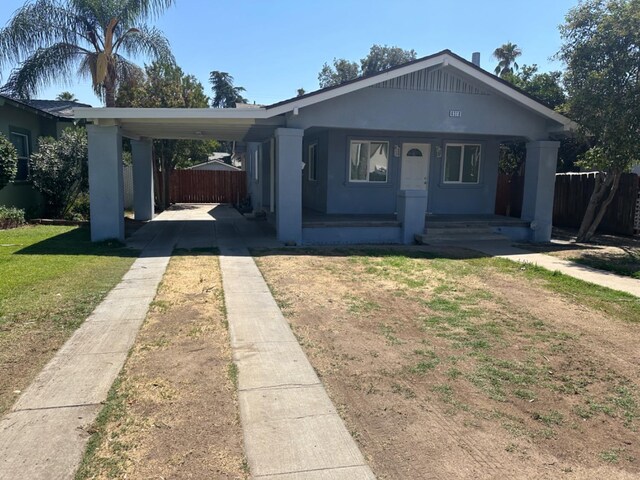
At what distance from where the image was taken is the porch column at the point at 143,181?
17.2m

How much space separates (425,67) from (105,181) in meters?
8.02

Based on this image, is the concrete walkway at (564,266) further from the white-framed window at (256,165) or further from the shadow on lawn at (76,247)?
the white-framed window at (256,165)

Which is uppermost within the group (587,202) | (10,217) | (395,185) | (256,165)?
(256,165)

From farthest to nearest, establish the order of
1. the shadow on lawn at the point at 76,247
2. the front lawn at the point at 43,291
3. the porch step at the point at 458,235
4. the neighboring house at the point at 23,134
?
the neighboring house at the point at 23,134
the porch step at the point at 458,235
the shadow on lawn at the point at 76,247
the front lawn at the point at 43,291

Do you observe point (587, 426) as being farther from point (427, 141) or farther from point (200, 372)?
point (427, 141)

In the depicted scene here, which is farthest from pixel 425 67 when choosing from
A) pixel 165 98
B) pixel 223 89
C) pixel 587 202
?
pixel 223 89

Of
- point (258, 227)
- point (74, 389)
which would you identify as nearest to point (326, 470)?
point (74, 389)

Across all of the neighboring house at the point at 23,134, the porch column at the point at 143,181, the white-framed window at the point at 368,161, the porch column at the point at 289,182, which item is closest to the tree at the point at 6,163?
the neighboring house at the point at 23,134

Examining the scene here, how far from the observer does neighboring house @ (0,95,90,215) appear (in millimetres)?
14453

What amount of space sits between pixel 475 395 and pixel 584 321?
9.30 ft

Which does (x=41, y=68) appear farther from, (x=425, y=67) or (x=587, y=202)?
(x=587, y=202)

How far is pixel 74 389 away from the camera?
150 inches

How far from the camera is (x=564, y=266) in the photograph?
31.3 feet

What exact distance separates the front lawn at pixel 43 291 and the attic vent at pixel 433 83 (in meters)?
7.34
